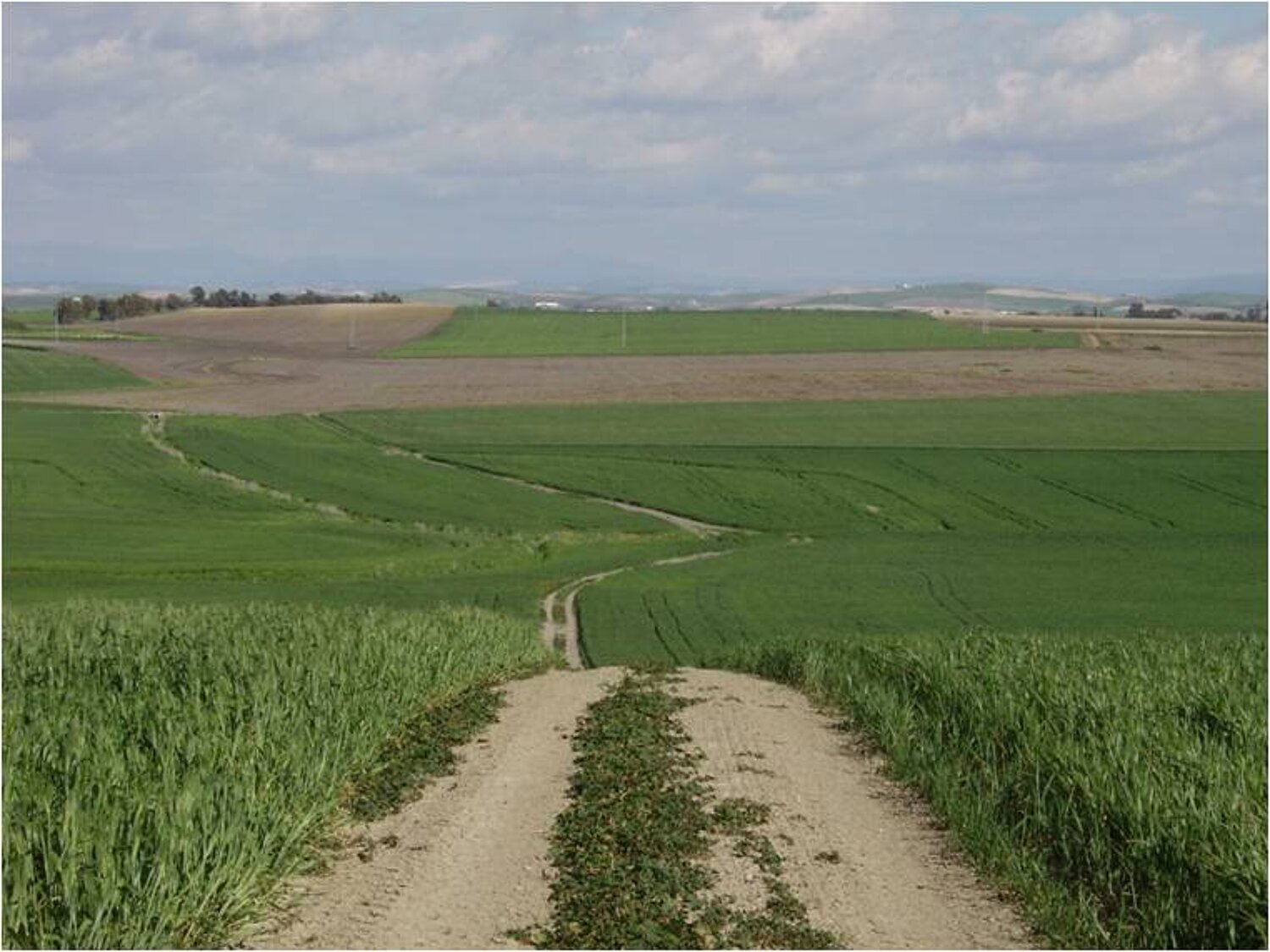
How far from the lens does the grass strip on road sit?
8.45 metres

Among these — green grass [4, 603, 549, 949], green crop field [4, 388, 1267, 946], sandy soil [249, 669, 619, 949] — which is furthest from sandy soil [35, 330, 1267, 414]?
sandy soil [249, 669, 619, 949]

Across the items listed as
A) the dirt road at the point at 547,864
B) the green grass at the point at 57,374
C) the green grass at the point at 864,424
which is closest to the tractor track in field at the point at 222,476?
the green grass at the point at 864,424

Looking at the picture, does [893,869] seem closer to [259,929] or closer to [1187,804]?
[1187,804]

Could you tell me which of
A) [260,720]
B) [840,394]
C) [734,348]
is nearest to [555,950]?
[260,720]

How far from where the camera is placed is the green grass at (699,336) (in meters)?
133

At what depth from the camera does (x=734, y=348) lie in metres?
133

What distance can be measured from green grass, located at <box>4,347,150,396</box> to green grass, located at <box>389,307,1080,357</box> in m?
26.0

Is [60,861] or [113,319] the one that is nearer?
[60,861]

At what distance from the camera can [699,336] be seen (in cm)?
14975

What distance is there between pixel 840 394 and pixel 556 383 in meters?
21.5

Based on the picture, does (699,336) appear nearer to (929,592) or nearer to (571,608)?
(929,592)

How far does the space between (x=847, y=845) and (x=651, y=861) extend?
1.60 m

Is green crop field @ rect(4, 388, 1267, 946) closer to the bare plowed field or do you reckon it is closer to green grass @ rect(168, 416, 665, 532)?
green grass @ rect(168, 416, 665, 532)

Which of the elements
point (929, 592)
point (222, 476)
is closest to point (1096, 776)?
point (929, 592)
